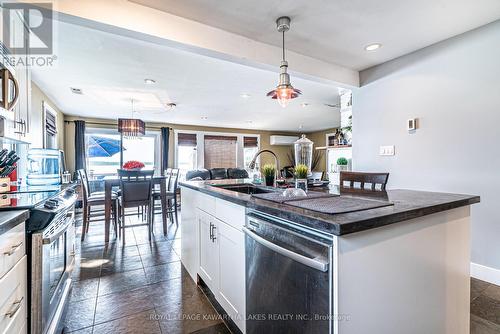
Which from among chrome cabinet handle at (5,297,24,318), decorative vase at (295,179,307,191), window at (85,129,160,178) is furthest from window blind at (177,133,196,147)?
chrome cabinet handle at (5,297,24,318)

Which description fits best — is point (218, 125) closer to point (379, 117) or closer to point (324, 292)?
point (379, 117)

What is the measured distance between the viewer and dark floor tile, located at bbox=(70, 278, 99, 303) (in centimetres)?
195

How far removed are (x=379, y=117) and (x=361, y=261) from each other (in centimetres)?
267

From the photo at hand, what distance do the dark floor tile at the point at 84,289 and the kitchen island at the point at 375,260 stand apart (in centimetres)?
119

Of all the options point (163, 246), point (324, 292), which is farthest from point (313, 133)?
point (324, 292)

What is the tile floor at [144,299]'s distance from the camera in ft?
5.28

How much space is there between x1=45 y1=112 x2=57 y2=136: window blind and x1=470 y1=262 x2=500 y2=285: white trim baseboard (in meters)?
6.07

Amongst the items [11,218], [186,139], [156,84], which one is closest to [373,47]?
[156,84]

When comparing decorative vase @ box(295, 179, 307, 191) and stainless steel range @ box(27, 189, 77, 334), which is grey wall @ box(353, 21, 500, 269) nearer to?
decorative vase @ box(295, 179, 307, 191)

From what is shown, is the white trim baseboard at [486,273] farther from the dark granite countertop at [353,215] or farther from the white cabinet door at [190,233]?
the white cabinet door at [190,233]

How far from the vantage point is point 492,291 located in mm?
2012

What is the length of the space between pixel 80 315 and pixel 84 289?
0.42 metres

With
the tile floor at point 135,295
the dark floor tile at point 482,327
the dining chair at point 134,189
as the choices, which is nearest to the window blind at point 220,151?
the dining chair at point 134,189

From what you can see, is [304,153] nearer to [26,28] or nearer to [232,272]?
[232,272]
